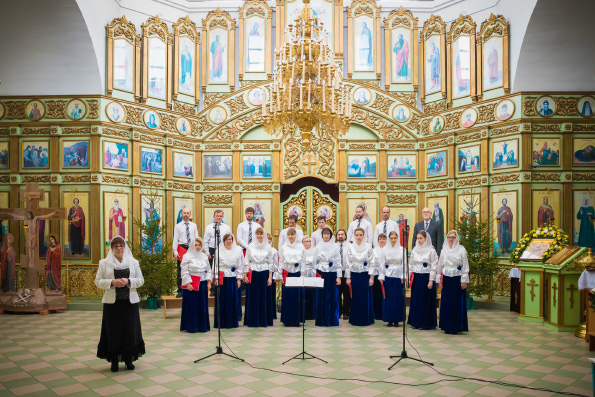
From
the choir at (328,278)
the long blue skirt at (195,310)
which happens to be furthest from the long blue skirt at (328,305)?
the long blue skirt at (195,310)

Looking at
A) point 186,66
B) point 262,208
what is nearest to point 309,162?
point 262,208

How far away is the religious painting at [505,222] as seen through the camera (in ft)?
42.1

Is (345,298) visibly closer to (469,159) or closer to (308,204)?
(308,204)

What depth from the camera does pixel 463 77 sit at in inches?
574

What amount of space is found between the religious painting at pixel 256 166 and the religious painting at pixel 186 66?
9.10 ft

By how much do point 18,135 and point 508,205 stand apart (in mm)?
13225

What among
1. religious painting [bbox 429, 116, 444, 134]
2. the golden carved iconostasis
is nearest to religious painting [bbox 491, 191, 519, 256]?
the golden carved iconostasis

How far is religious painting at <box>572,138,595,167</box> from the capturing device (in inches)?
500

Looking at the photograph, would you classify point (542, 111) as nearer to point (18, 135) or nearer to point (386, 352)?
point (386, 352)

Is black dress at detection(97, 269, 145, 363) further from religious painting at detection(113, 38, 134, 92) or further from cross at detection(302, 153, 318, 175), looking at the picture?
cross at detection(302, 153, 318, 175)

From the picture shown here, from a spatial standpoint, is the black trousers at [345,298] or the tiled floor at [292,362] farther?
the black trousers at [345,298]

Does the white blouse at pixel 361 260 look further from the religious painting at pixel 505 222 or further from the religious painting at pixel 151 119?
the religious painting at pixel 151 119

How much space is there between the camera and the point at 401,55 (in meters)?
15.8

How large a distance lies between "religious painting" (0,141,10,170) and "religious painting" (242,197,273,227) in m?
6.65
